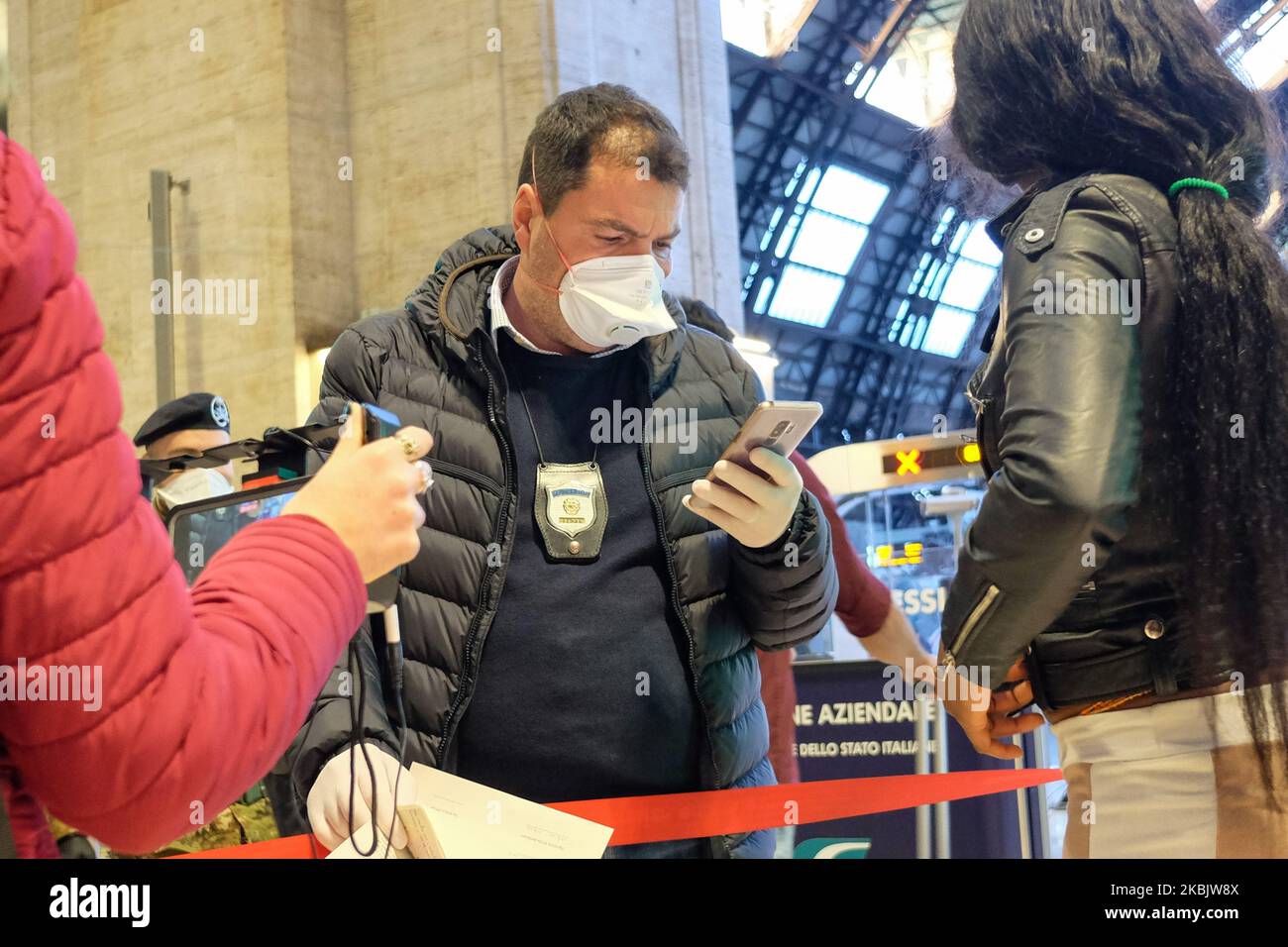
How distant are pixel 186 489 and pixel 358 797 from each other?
1.35 metres

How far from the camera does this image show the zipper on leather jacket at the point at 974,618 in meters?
1.93

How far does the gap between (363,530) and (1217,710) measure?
1305mm

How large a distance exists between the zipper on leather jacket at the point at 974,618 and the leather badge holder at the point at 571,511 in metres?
0.75

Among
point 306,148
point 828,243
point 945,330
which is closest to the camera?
point 306,148

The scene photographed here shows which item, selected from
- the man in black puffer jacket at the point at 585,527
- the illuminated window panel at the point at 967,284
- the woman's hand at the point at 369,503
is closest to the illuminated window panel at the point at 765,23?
the illuminated window panel at the point at 967,284

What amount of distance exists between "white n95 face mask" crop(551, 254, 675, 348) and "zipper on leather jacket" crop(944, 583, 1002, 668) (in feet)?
3.28

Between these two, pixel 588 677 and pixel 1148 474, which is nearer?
pixel 1148 474

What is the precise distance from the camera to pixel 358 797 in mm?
2074

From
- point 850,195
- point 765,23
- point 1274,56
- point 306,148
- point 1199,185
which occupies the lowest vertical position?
point 1199,185
